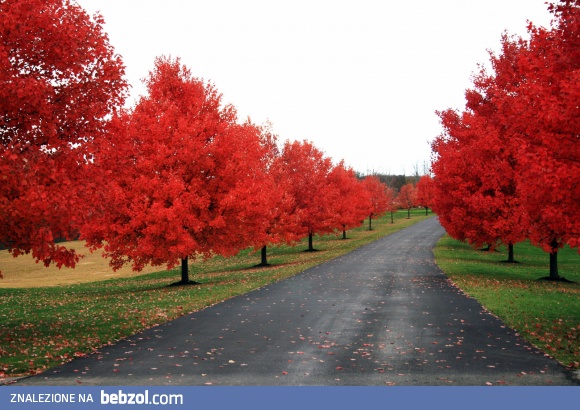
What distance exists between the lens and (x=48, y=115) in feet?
39.1

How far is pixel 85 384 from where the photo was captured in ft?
26.7

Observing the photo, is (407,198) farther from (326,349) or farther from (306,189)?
(326,349)

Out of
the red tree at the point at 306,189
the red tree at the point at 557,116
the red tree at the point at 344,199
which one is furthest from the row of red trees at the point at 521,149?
the red tree at the point at 344,199

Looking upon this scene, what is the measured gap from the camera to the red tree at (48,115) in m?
10.9

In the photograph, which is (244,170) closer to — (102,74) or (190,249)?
(190,249)

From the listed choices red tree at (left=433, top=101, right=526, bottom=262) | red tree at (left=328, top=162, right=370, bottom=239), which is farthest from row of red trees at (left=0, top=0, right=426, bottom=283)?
red tree at (left=433, top=101, right=526, bottom=262)

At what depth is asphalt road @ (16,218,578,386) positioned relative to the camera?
8.42m

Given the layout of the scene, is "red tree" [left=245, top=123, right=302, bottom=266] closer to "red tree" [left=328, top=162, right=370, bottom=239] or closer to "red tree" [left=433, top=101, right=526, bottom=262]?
"red tree" [left=328, top=162, right=370, bottom=239]

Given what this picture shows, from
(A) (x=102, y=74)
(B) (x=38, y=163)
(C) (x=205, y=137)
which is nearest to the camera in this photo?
(B) (x=38, y=163)

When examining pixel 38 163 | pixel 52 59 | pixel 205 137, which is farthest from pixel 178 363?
pixel 205 137

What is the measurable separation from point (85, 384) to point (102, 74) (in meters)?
7.73

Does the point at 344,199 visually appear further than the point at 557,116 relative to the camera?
Yes

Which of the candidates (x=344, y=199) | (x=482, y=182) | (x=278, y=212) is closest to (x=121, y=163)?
(x=482, y=182)

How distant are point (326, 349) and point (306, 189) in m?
31.7
